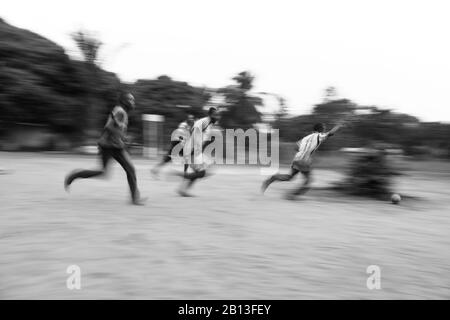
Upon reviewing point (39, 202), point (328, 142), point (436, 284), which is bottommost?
point (436, 284)

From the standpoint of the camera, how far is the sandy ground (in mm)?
3508

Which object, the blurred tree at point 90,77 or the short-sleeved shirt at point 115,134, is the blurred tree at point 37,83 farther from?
the short-sleeved shirt at point 115,134

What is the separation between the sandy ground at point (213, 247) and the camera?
3.51m

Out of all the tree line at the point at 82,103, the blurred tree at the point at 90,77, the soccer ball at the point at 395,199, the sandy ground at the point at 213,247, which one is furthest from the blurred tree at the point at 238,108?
the sandy ground at the point at 213,247

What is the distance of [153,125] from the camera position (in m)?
22.6

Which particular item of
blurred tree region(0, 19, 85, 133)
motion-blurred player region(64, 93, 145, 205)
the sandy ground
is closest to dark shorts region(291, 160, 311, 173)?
the sandy ground

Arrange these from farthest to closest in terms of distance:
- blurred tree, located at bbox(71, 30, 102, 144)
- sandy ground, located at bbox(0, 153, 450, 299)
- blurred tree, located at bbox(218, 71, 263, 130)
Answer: blurred tree, located at bbox(218, 71, 263, 130), blurred tree, located at bbox(71, 30, 102, 144), sandy ground, located at bbox(0, 153, 450, 299)

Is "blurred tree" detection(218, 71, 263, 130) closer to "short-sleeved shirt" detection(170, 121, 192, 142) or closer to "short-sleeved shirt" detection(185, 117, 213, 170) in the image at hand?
"short-sleeved shirt" detection(170, 121, 192, 142)

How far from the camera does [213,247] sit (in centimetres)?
468

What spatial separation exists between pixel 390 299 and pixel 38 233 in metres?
3.56
